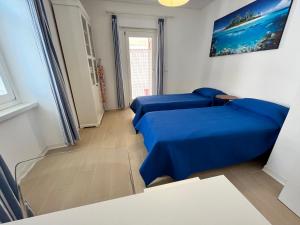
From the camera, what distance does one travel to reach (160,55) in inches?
146

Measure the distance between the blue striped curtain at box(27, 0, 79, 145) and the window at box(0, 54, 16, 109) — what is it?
1.52 feet

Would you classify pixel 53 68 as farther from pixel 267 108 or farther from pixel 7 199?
pixel 267 108

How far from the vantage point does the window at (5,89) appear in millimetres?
1558

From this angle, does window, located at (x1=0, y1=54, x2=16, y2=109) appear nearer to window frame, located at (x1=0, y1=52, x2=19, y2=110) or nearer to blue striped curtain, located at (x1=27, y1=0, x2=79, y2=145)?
window frame, located at (x1=0, y1=52, x2=19, y2=110)

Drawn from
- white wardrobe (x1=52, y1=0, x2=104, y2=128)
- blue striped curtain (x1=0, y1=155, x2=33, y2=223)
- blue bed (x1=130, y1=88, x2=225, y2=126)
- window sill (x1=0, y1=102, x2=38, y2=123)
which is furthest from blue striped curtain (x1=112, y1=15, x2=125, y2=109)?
blue striped curtain (x1=0, y1=155, x2=33, y2=223)

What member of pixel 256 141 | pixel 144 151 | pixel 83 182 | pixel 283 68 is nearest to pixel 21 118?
pixel 83 182

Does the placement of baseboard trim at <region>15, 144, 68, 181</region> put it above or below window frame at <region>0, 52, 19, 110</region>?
below

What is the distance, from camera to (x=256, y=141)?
1.54 meters

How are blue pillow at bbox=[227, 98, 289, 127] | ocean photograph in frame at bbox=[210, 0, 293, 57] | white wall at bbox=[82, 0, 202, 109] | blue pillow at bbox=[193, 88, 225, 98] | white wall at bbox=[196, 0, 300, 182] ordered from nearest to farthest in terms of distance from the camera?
1. white wall at bbox=[196, 0, 300, 182]
2. blue pillow at bbox=[227, 98, 289, 127]
3. ocean photograph in frame at bbox=[210, 0, 293, 57]
4. blue pillow at bbox=[193, 88, 225, 98]
5. white wall at bbox=[82, 0, 202, 109]

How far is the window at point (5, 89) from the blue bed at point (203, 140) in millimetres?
1683

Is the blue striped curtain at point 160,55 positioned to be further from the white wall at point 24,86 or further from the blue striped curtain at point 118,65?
the white wall at point 24,86

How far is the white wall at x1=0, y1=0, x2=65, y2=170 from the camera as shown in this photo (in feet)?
4.91

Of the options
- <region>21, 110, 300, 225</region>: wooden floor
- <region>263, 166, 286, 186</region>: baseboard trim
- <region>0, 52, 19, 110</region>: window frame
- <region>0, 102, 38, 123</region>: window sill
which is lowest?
<region>21, 110, 300, 225</region>: wooden floor

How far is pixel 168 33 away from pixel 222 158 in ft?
11.5
